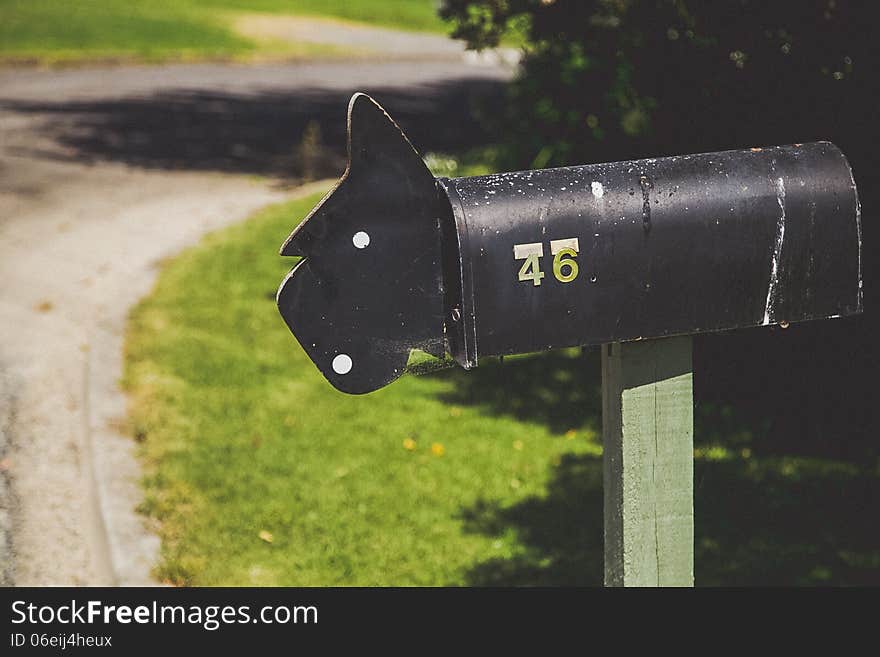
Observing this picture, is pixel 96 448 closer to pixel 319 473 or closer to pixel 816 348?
pixel 319 473

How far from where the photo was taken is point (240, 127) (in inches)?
643

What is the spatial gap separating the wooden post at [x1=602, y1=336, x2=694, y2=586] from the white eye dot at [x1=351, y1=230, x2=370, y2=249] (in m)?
0.66

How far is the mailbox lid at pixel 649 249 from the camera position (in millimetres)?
2350

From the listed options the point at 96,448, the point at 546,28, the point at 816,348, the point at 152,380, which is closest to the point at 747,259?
the point at 816,348

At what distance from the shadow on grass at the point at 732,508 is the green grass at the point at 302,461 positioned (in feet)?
0.34

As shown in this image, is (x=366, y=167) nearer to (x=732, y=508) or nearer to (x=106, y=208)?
(x=732, y=508)

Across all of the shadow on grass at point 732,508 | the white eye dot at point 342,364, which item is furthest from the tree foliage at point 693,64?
the white eye dot at point 342,364

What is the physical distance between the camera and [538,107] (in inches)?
319

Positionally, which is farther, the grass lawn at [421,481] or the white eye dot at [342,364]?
the grass lawn at [421,481]

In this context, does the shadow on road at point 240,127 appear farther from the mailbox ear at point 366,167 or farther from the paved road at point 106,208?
the mailbox ear at point 366,167

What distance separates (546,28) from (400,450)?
8.03 feet

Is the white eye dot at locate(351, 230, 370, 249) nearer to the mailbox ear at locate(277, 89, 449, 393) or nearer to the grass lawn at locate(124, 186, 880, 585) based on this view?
the mailbox ear at locate(277, 89, 449, 393)

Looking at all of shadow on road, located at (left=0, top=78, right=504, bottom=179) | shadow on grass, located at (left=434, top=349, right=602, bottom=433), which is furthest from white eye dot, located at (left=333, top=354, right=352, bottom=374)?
shadow on road, located at (left=0, top=78, right=504, bottom=179)

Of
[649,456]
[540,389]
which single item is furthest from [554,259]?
[540,389]
